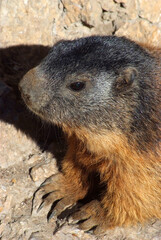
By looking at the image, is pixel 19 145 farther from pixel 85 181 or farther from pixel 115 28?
pixel 115 28

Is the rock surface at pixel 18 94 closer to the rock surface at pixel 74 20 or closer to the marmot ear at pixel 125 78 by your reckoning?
the rock surface at pixel 74 20

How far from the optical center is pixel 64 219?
13.9 feet

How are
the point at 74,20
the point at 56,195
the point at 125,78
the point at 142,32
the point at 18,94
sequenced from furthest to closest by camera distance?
the point at 142,32, the point at 74,20, the point at 18,94, the point at 56,195, the point at 125,78

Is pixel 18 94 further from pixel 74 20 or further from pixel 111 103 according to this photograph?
pixel 111 103

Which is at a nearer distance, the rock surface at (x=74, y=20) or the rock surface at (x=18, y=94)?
the rock surface at (x=18, y=94)

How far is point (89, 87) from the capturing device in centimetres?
358

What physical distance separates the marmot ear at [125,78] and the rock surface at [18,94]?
5.29 feet

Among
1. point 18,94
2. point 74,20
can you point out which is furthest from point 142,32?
point 18,94

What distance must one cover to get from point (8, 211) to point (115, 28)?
2.87 meters

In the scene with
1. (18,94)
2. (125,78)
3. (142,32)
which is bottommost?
(18,94)

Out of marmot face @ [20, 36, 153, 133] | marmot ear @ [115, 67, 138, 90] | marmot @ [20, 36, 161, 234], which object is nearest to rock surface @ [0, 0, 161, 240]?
marmot @ [20, 36, 161, 234]

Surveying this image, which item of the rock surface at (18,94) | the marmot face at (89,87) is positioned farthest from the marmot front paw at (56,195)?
the marmot face at (89,87)

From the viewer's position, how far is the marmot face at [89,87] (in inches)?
140

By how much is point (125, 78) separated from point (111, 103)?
0.89 feet
